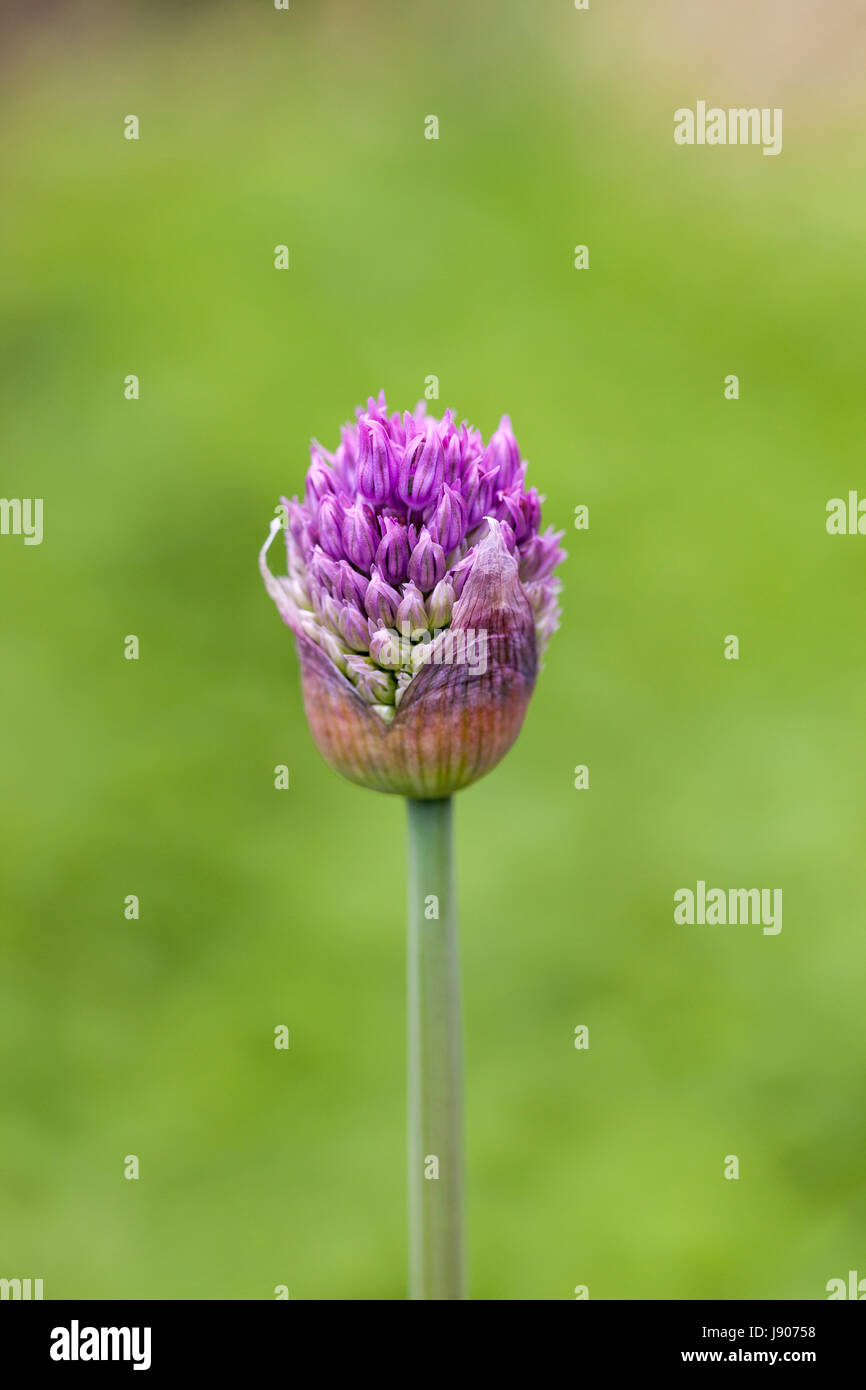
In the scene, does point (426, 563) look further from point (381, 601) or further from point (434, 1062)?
point (434, 1062)

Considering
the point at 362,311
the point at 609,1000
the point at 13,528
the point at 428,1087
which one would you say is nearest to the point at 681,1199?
the point at 609,1000

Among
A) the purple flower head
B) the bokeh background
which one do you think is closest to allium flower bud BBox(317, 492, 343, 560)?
the purple flower head

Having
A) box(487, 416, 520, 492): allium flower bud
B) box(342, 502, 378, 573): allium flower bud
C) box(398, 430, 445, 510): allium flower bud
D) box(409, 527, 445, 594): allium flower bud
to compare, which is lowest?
box(409, 527, 445, 594): allium flower bud

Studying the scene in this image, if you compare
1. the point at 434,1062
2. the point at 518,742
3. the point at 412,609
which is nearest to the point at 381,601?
the point at 412,609

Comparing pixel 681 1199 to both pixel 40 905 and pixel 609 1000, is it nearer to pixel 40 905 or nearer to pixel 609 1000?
pixel 609 1000

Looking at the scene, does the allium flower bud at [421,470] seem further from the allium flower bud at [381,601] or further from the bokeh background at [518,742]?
the bokeh background at [518,742]

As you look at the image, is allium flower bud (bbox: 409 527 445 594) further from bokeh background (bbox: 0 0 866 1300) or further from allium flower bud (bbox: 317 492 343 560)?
bokeh background (bbox: 0 0 866 1300)

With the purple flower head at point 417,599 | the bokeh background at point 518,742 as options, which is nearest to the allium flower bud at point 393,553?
the purple flower head at point 417,599
